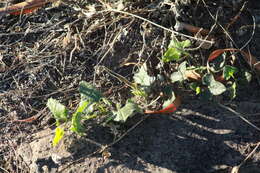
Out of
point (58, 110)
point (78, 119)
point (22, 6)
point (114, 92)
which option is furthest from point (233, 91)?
point (22, 6)

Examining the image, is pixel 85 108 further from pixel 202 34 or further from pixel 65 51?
pixel 202 34

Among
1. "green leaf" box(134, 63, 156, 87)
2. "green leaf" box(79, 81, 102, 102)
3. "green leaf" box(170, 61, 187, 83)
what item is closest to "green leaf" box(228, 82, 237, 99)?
"green leaf" box(170, 61, 187, 83)

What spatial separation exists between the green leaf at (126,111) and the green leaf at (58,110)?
0.90 ft

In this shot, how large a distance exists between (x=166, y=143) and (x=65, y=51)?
854 millimetres

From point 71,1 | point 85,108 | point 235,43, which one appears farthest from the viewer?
point 71,1

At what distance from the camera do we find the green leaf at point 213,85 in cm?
202

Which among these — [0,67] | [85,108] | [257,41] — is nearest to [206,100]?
[257,41]

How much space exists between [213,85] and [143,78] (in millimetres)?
370

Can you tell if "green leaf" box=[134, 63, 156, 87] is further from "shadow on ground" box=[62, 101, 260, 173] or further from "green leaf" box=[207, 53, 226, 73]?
"green leaf" box=[207, 53, 226, 73]

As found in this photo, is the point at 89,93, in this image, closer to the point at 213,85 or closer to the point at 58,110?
the point at 58,110

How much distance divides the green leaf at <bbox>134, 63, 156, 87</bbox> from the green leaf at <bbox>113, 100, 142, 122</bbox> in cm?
13

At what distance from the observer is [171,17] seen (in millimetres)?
2295

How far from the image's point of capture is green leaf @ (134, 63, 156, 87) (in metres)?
2.12

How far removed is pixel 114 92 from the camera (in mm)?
2266
